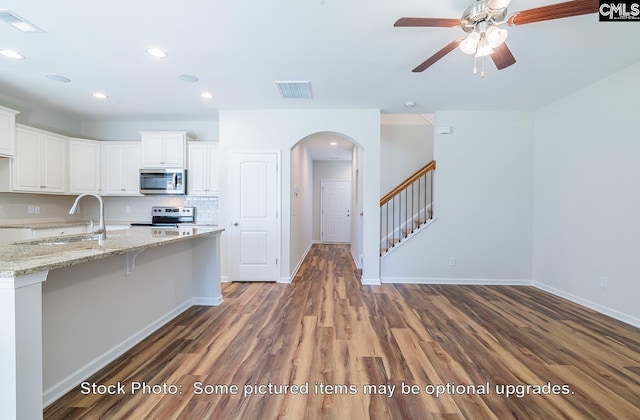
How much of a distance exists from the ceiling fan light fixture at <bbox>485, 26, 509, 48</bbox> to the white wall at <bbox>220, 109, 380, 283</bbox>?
2.16 meters

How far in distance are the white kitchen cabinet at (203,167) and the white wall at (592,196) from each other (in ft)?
17.2

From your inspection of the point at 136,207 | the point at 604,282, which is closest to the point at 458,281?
the point at 604,282

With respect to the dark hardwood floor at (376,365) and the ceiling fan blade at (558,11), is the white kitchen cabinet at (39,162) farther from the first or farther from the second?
the ceiling fan blade at (558,11)

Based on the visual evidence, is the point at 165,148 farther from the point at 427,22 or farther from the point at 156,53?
the point at 427,22

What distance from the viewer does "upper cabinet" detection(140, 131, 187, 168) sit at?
14.8 feet

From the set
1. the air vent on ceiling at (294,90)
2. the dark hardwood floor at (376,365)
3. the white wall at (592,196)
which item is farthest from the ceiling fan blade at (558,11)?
the dark hardwood floor at (376,365)

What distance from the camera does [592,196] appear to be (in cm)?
317

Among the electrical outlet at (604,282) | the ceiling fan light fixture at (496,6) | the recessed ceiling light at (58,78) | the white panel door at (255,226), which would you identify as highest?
the recessed ceiling light at (58,78)

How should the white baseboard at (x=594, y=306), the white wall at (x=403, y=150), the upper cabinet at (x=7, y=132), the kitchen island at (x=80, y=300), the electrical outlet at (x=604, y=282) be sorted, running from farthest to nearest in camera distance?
the white wall at (x=403, y=150) < the upper cabinet at (x=7, y=132) < the electrical outlet at (x=604, y=282) < the white baseboard at (x=594, y=306) < the kitchen island at (x=80, y=300)

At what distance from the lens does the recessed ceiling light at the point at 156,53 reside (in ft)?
8.17

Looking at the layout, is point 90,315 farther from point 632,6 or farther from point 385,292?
point 632,6

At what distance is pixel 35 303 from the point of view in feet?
3.89

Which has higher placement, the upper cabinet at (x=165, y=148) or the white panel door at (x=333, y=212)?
the upper cabinet at (x=165, y=148)

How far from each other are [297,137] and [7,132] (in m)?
3.89
